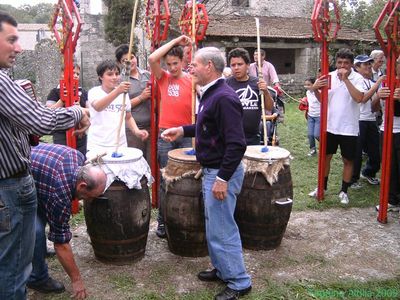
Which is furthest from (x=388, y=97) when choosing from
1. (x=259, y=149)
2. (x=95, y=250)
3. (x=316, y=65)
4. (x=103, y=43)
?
(x=103, y=43)

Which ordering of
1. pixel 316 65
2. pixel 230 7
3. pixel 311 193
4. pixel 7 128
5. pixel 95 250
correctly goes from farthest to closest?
pixel 230 7, pixel 316 65, pixel 311 193, pixel 95 250, pixel 7 128

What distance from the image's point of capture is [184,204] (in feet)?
13.1

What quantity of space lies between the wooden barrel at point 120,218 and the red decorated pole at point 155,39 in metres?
1.23

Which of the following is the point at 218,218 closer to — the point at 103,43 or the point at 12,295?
the point at 12,295

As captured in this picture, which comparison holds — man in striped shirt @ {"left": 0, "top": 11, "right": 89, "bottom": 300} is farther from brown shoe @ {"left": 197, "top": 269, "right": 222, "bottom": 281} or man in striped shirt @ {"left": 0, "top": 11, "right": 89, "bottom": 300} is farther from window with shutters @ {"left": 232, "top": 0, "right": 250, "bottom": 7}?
window with shutters @ {"left": 232, "top": 0, "right": 250, "bottom": 7}

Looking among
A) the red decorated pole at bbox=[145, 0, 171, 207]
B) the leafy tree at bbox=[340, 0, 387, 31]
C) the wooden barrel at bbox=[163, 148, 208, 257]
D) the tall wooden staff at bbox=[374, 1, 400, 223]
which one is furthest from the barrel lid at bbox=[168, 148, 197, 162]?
the leafy tree at bbox=[340, 0, 387, 31]

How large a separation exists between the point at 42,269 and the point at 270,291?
1838 millimetres

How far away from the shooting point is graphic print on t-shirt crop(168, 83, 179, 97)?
4488 mm

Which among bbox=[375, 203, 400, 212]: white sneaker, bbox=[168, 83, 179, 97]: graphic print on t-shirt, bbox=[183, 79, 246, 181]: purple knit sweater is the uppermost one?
bbox=[168, 83, 179, 97]: graphic print on t-shirt

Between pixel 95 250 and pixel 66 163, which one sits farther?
pixel 95 250

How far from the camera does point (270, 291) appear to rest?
3.66 metres

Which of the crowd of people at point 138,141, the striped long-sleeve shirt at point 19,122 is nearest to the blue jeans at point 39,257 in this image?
the crowd of people at point 138,141

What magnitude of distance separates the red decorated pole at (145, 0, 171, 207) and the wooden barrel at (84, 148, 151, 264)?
123cm

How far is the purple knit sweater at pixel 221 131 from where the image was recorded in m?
3.20
